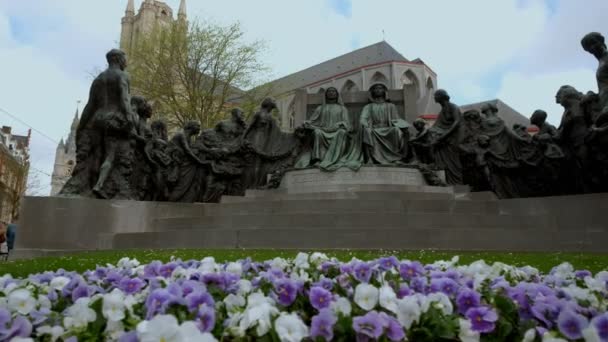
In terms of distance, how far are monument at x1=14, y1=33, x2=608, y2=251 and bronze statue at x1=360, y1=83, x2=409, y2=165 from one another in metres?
0.04

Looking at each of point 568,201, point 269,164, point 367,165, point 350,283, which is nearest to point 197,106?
point 269,164

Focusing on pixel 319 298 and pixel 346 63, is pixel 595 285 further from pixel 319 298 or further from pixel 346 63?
pixel 346 63

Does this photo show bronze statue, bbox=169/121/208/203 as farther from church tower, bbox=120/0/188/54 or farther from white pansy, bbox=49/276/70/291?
church tower, bbox=120/0/188/54

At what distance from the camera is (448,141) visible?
13703 millimetres

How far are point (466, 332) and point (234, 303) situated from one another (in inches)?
41.1

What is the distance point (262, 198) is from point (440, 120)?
641cm

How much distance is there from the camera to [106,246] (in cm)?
1021

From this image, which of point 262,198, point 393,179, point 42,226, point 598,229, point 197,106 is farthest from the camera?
point 197,106

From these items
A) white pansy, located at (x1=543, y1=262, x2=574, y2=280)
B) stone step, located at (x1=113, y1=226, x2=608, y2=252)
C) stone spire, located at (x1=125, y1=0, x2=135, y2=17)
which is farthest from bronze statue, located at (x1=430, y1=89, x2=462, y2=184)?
stone spire, located at (x1=125, y1=0, x2=135, y2=17)

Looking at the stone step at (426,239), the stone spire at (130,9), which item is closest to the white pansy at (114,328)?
the stone step at (426,239)

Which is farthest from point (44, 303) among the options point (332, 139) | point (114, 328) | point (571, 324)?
point (332, 139)

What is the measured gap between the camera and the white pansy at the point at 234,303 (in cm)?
206

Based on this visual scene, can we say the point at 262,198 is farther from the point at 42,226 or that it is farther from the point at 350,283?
the point at 350,283

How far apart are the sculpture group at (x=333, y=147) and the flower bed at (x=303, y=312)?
358 inches
